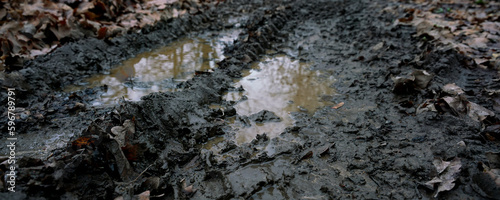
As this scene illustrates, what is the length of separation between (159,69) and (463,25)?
15.7 ft

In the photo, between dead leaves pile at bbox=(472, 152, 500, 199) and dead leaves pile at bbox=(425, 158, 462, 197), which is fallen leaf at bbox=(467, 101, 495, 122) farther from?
dead leaves pile at bbox=(425, 158, 462, 197)

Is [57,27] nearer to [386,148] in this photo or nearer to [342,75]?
[342,75]

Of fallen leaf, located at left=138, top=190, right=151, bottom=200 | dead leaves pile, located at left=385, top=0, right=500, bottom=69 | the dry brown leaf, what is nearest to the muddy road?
fallen leaf, located at left=138, top=190, right=151, bottom=200

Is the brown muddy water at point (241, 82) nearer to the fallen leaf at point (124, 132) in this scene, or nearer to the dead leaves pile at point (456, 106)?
the fallen leaf at point (124, 132)

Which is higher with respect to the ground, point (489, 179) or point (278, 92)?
point (278, 92)

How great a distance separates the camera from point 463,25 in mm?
4500

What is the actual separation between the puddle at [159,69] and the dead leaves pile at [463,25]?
3.12m

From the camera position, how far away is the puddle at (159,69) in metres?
3.18

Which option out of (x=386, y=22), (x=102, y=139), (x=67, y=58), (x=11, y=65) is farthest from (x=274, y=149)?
(x=386, y=22)

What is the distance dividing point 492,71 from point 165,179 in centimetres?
342

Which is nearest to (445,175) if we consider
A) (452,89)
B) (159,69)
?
(452,89)

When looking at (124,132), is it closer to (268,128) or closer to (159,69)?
(268,128)

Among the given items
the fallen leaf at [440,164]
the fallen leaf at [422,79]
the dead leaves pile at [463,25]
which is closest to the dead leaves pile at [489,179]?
the fallen leaf at [440,164]

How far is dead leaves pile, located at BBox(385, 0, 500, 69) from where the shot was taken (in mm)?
3444
